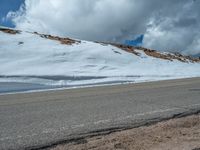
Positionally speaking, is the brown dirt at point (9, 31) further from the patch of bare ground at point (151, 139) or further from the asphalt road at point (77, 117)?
the patch of bare ground at point (151, 139)

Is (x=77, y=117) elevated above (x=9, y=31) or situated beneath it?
situated beneath

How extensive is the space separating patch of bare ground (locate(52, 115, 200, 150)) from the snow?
14.6 meters

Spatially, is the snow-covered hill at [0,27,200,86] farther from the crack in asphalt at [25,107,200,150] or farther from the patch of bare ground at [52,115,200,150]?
the patch of bare ground at [52,115,200,150]

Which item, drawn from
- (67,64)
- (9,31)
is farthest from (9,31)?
(67,64)

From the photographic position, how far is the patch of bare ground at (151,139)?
480cm

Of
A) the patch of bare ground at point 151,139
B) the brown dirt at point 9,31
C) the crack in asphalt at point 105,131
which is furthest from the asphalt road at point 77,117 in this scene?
the brown dirt at point 9,31

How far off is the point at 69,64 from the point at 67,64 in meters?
0.18

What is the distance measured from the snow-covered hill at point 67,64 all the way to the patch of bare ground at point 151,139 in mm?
14696

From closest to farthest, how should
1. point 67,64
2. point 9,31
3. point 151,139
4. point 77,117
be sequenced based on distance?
point 151,139 → point 77,117 → point 67,64 → point 9,31

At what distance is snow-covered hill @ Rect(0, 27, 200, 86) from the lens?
2222 centimetres

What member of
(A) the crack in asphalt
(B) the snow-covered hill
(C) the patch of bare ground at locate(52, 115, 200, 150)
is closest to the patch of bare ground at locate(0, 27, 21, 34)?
(B) the snow-covered hill

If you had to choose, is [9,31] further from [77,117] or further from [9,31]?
[77,117]

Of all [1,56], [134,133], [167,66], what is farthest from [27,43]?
[134,133]

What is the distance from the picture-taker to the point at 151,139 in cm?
520
